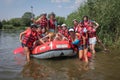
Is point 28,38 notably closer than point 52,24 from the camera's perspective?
Yes

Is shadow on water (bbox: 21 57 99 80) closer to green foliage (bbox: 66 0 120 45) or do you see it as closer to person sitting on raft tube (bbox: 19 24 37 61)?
person sitting on raft tube (bbox: 19 24 37 61)

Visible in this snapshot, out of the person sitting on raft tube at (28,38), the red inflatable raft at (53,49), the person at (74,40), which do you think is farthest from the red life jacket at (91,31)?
the person sitting on raft tube at (28,38)

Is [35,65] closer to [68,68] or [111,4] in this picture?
[68,68]

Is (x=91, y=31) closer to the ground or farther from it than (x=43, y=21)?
closer to the ground

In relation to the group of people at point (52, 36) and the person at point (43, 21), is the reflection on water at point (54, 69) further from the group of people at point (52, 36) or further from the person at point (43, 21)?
the person at point (43, 21)

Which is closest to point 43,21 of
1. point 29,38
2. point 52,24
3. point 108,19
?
point 52,24

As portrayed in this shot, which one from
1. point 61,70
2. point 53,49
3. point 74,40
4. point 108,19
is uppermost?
point 108,19

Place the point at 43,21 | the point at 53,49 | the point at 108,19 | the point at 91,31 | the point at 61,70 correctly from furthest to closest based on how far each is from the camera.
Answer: the point at 108,19 < the point at 91,31 < the point at 43,21 < the point at 53,49 < the point at 61,70

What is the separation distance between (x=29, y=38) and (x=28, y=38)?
0.06 metres

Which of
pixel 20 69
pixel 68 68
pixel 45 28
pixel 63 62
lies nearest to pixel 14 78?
pixel 20 69

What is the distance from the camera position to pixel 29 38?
32.4ft

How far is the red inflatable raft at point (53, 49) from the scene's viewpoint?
9664 millimetres

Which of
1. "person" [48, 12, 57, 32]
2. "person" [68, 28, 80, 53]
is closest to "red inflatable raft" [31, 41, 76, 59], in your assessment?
"person" [68, 28, 80, 53]

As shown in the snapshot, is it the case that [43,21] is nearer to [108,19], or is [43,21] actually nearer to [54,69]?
[54,69]
